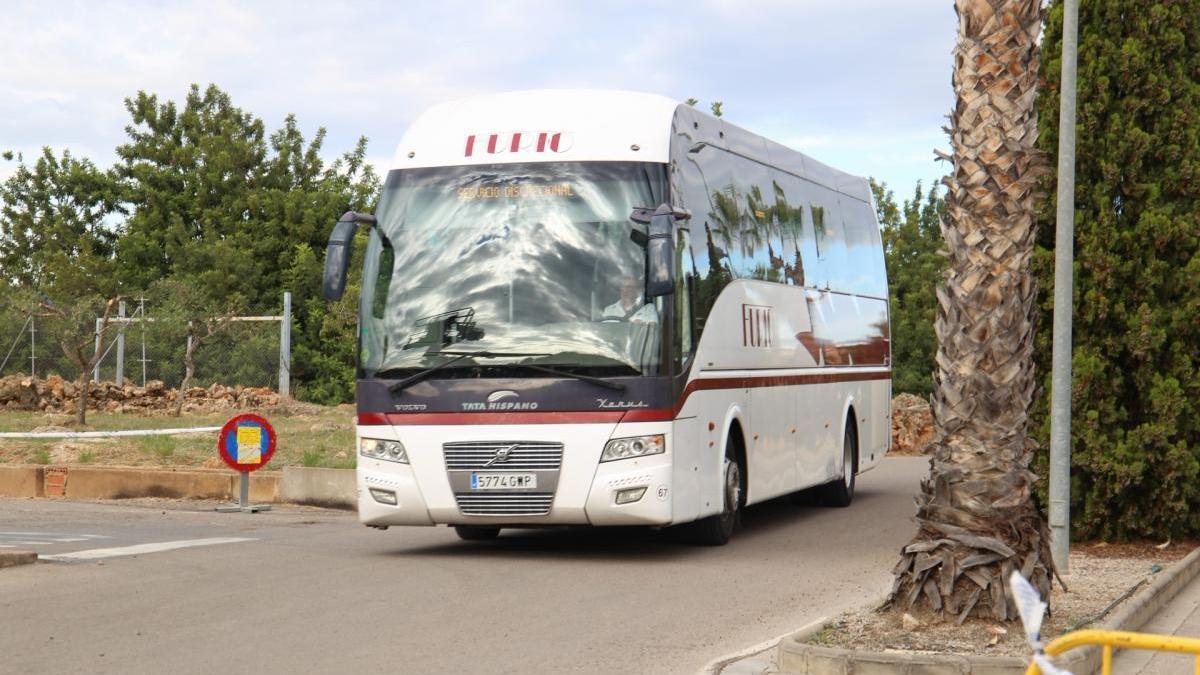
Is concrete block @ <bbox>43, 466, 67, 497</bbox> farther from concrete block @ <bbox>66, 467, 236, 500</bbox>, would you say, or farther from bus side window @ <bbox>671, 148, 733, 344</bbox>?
bus side window @ <bbox>671, 148, 733, 344</bbox>

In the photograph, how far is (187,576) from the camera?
484 inches

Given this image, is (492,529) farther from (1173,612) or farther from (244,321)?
(244,321)

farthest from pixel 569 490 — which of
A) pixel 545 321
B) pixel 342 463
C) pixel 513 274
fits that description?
pixel 342 463

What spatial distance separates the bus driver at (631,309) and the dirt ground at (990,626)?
3.82 meters

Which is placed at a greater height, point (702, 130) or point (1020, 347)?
point (702, 130)

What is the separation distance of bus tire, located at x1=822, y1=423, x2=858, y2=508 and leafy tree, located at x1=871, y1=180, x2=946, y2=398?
16674mm

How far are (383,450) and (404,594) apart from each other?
249cm

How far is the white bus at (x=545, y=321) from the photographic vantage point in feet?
43.8

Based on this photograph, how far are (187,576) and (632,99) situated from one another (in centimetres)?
547

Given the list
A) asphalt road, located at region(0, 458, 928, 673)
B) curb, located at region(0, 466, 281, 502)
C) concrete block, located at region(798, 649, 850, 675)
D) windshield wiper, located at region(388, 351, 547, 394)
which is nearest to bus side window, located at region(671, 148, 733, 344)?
windshield wiper, located at region(388, 351, 547, 394)

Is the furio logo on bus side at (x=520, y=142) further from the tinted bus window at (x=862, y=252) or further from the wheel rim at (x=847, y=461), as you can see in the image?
the wheel rim at (x=847, y=461)

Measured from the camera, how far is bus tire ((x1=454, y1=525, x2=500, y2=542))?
624 inches

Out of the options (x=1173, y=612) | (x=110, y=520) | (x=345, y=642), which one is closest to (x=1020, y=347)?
(x=1173, y=612)

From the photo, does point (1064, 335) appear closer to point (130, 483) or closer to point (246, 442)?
point (246, 442)
